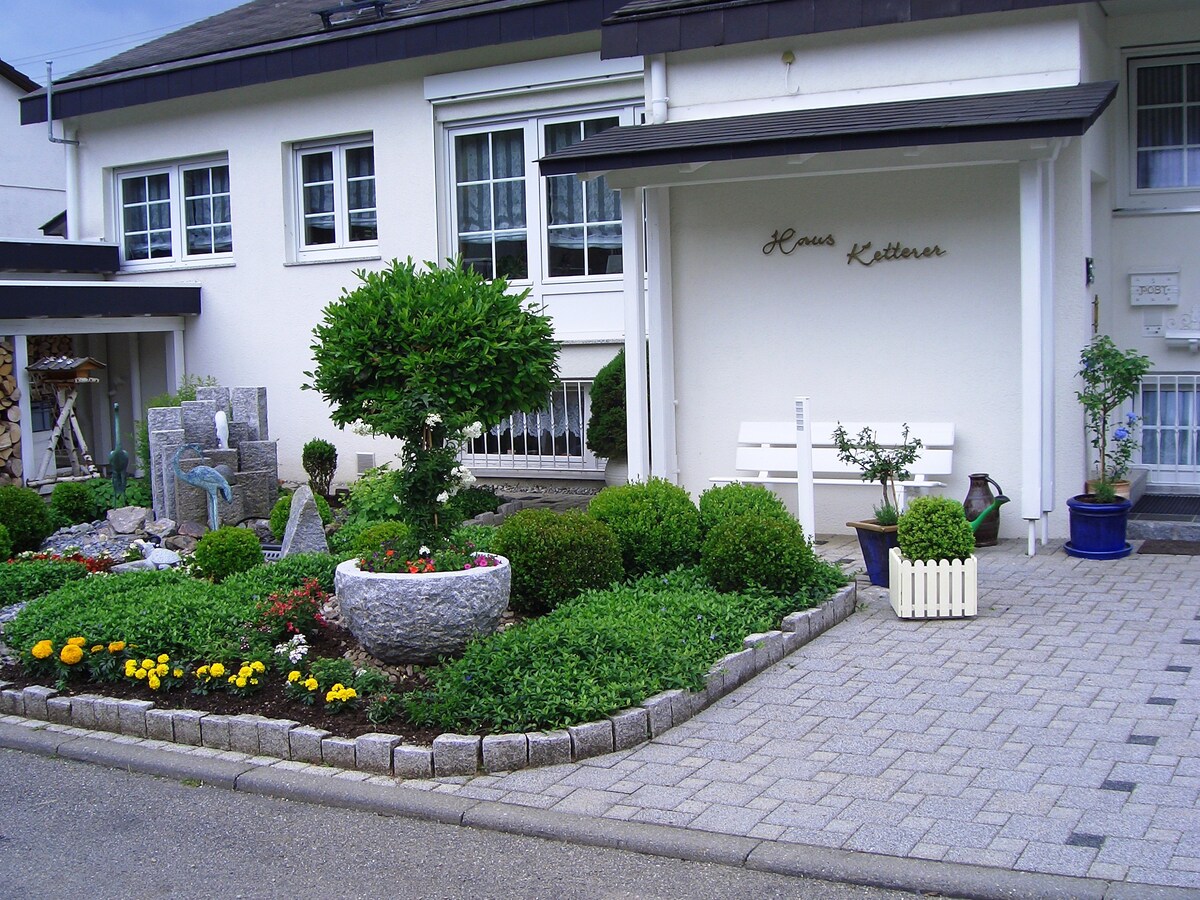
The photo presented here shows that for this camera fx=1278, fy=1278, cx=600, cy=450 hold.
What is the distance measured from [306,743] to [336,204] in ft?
33.3

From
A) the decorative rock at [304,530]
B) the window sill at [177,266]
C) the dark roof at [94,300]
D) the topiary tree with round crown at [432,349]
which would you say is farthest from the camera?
the window sill at [177,266]

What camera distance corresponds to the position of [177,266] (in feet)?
54.5

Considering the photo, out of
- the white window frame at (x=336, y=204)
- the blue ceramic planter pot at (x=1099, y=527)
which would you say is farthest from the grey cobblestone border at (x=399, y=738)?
the white window frame at (x=336, y=204)

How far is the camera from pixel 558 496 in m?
13.4

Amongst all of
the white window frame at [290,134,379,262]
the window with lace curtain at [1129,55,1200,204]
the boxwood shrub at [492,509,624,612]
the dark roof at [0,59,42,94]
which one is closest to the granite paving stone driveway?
the boxwood shrub at [492,509,624,612]

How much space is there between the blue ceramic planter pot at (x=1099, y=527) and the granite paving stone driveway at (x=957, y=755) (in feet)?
4.87

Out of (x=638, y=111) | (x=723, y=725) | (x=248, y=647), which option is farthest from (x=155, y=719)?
(x=638, y=111)

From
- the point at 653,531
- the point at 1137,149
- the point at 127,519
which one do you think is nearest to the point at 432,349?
the point at 653,531

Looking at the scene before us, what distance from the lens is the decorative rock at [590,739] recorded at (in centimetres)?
611

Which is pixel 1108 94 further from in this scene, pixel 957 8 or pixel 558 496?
pixel 558 496

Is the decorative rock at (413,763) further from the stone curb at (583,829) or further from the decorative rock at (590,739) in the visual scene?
the decorative rock at (590,739)

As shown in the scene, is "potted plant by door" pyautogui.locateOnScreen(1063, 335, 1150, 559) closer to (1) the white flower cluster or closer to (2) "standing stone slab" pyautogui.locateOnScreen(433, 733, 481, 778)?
(2) "standing stone slab" pyautogui.locateOnScreen(433, 733, 481, 778)

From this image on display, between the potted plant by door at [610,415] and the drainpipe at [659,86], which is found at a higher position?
the drainpipe at [659,86]

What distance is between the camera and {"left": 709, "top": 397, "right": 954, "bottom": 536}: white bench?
10.8 metres
